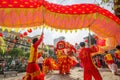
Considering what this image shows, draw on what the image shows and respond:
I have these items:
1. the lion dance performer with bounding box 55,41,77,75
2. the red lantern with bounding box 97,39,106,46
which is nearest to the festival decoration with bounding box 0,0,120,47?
the red lantern with bounding box 97,39,106,46

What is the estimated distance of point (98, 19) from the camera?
340 inches

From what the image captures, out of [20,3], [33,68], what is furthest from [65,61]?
[20,3]

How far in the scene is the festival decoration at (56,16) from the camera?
7.64 metres

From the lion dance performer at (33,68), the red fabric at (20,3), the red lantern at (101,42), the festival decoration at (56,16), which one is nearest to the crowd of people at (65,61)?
the lion dance performer at (33,68)

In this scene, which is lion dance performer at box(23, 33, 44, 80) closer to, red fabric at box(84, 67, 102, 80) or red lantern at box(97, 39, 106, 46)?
red fabric at box(84, 67, 102, 80)

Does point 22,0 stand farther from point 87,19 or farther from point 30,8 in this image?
point 87,19

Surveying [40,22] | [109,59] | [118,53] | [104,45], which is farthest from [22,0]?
[109,59]

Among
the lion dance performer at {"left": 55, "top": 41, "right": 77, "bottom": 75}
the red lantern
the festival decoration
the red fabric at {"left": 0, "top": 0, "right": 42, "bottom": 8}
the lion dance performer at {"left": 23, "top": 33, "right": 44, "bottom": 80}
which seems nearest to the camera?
the red fabric at {"left": 0, "top": 0, "right": 42, "bottom": 8}

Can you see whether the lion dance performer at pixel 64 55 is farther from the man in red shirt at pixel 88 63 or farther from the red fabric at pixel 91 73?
the red fabric at pixel 91 73

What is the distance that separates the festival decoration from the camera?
7.64m

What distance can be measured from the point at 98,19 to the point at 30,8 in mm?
2361

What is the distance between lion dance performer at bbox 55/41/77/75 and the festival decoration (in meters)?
7.22

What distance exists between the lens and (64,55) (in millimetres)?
16781

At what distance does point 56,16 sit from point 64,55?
859 centimetres
